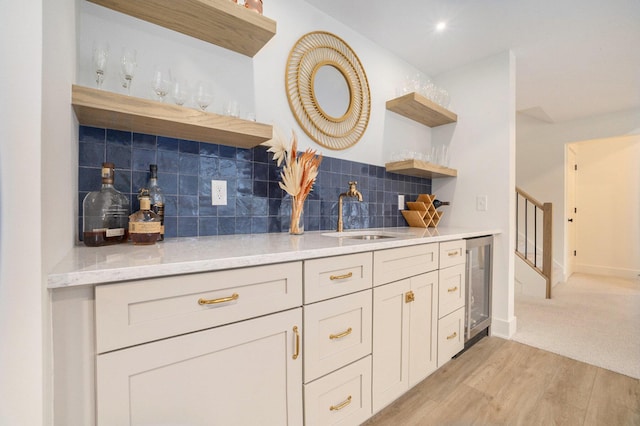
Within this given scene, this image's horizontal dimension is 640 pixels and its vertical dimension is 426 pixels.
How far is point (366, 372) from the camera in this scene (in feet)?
4.20

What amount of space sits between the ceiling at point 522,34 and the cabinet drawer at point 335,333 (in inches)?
73.3

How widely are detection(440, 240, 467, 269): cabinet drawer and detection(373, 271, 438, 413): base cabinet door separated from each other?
0.45ft

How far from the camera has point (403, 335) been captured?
146 centimetres

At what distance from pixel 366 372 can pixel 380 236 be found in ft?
2.93

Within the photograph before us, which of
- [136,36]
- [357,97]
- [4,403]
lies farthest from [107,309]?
[357,97]

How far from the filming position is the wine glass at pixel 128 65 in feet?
3.73

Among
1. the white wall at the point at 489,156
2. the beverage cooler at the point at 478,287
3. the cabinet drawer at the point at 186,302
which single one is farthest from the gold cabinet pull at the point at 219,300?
the white wall at the point at 489,156

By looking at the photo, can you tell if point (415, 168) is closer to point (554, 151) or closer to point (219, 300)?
point (219, 300)

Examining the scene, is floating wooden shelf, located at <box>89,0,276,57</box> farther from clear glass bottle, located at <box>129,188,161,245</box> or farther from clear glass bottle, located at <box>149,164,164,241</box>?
clear glass bottle, located at <box>129,188,161,245</box>

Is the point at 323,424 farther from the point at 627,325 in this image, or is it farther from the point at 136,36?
the point at 627,325

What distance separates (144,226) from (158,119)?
41 cm

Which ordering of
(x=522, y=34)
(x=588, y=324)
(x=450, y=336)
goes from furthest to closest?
(x=588, y=324) < (x=522, y=34) < (x=450, y=336)

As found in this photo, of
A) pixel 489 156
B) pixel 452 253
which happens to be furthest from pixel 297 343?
pixel 489 156

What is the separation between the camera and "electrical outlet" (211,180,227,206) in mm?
1453
